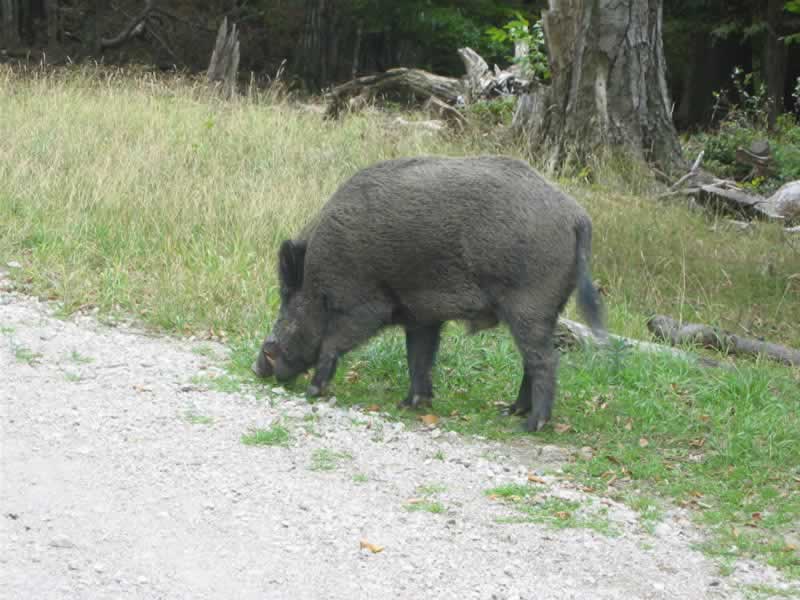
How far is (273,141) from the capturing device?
1323cm

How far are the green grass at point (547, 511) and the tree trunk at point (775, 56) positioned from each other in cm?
1506

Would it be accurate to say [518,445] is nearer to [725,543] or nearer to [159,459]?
[725,543]

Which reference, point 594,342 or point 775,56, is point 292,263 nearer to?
point 594,342

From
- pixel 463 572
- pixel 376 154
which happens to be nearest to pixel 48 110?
pixel 376 154

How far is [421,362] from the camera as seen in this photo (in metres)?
7.03

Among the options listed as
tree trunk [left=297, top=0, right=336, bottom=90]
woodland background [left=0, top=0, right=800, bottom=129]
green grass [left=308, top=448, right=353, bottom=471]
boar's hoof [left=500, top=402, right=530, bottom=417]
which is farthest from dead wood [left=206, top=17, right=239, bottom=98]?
green grass [left=308, top=448, right=353, bottom=471]

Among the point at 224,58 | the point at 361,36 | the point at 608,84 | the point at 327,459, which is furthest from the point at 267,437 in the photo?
the point at 361,36

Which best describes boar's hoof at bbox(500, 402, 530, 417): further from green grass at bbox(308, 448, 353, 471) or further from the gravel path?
green grass at bbox(308, 448, 353, 471)

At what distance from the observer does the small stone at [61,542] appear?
4.43 m

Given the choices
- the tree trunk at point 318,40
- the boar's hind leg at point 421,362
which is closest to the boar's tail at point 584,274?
the boar's hind leg at point 421,362

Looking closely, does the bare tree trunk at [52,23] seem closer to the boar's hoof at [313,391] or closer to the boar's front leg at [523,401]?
the boar's hoof at [313,391]

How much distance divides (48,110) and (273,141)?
2.83 metres

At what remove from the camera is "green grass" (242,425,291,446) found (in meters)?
6.04

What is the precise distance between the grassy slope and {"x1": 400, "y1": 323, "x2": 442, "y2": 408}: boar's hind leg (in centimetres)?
17
